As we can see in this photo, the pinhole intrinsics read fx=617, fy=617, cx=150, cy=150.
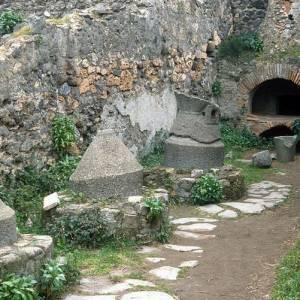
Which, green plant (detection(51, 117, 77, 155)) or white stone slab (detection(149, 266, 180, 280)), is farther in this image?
green plant (detection(51, 117, 77, 155))

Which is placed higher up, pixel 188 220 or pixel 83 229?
pixel 83 229

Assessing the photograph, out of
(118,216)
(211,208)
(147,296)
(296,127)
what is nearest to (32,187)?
(118,216)

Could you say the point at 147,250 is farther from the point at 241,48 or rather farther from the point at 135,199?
the point at 241,48

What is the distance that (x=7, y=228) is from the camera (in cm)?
503

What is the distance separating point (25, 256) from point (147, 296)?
1.04m

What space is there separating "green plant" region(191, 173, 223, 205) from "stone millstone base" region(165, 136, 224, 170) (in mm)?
512

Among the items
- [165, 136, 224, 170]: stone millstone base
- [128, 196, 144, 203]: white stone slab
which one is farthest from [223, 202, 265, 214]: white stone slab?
[128, 196, 144, 203]: white stone slab

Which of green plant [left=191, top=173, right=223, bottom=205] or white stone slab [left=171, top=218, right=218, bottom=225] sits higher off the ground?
green plant [left=191, top=173, right=223, bottom=205]

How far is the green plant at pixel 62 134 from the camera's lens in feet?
28.5

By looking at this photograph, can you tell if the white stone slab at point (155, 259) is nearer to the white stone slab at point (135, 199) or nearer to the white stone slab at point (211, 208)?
the white stone slab at point (135, 199)

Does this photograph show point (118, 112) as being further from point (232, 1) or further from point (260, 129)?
point (232, 1)

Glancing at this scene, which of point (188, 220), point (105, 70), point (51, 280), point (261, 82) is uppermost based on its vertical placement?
point (105, 70)

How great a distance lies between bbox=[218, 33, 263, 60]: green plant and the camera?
47.3 ft

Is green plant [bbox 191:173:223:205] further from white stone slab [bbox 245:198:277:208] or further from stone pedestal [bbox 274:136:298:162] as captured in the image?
stone pedestal [bbox 274:136:298:162]
